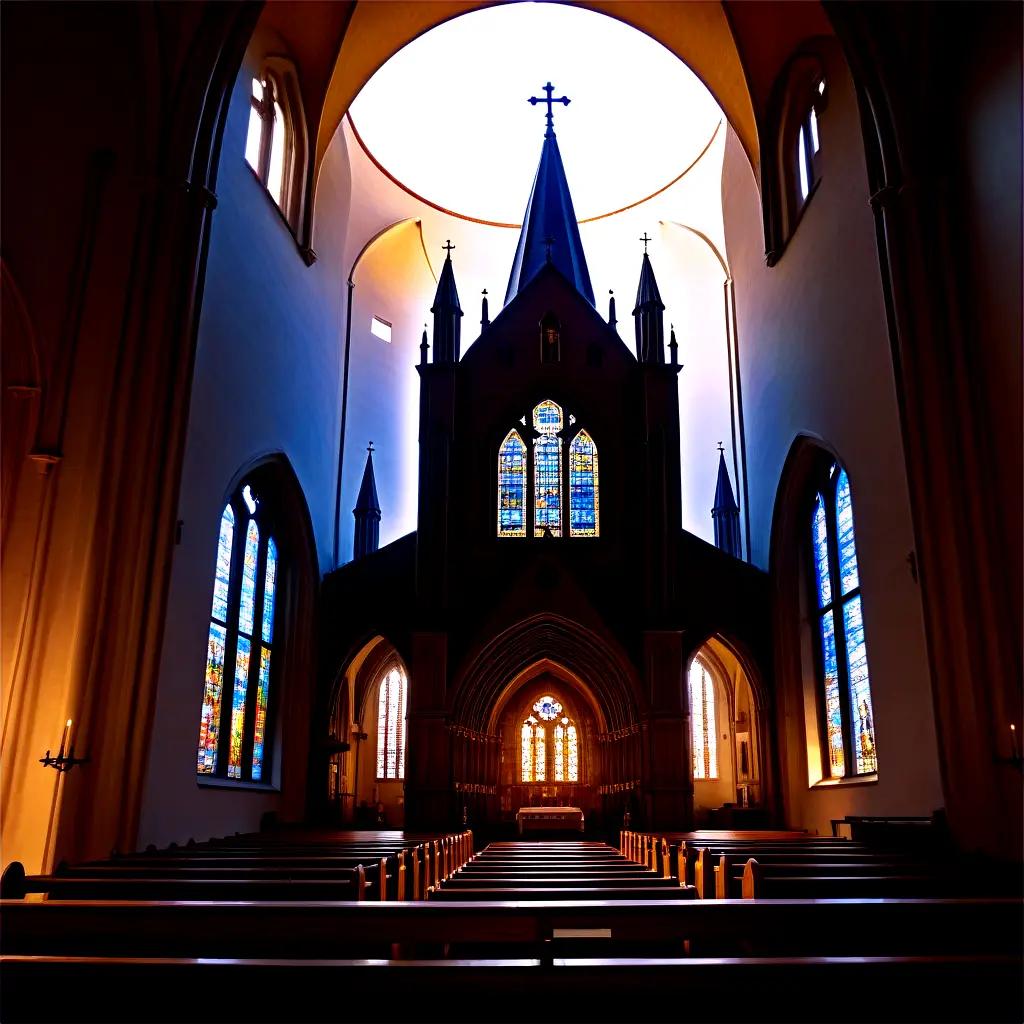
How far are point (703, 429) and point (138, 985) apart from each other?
21.4m

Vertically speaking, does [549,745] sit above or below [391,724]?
below

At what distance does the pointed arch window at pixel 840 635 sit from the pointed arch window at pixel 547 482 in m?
4.57

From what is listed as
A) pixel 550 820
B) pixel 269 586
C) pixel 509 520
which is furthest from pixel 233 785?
pixel 509 520

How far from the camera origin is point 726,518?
772 inches

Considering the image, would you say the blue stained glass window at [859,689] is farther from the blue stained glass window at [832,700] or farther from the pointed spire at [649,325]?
the pointed spire at [649,325]

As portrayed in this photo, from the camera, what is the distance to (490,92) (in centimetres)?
2444

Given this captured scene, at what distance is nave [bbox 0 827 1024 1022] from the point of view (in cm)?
259

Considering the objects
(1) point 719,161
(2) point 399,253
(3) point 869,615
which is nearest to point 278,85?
(2) point 399,253

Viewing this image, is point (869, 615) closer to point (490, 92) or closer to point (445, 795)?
point (445, 795)

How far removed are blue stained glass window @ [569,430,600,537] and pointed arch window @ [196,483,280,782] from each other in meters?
5.65

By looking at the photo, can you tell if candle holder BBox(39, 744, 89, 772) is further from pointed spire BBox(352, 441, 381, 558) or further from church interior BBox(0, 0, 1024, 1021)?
pointed spire BBox(352, 441, 381, 558)

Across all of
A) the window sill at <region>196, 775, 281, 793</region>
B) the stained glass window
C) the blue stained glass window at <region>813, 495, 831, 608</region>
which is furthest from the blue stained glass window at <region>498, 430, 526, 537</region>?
the window sill at <region>196, 775, 281, 793</region>

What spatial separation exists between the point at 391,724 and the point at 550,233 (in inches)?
497

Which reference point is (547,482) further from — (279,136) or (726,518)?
(279,136)
